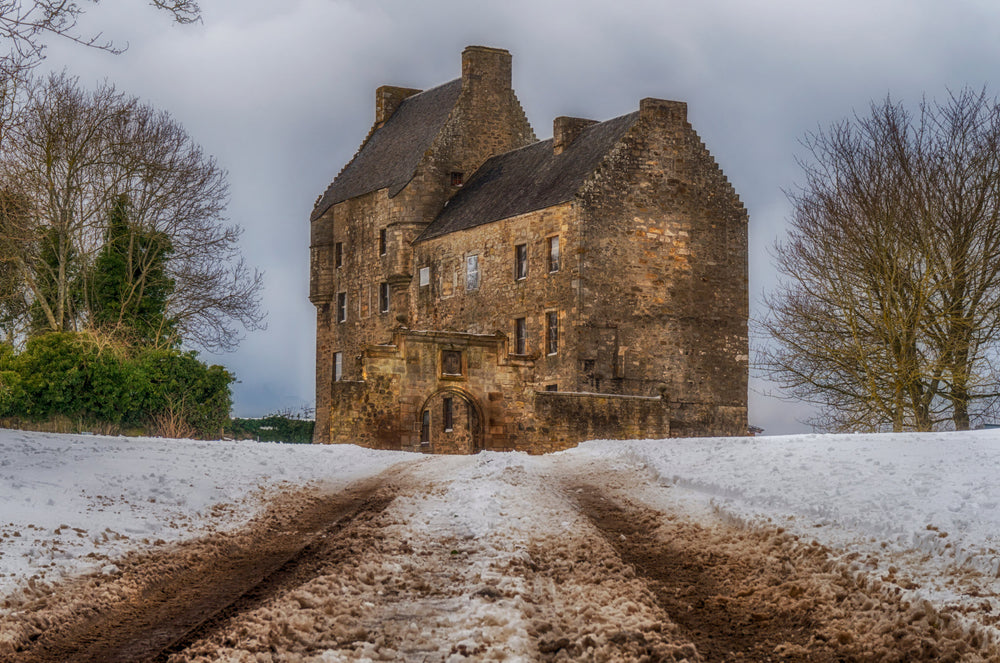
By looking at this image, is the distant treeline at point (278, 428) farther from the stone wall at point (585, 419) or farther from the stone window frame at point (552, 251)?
the stone wall at point (585, 419)

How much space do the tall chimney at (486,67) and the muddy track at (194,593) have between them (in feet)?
117

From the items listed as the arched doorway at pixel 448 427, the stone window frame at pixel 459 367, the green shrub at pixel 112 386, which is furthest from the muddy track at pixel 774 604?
the arched doorway at pixel 448 427

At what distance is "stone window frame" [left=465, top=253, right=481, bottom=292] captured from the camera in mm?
41750

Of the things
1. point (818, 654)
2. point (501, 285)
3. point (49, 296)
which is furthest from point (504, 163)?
point (818, 654)

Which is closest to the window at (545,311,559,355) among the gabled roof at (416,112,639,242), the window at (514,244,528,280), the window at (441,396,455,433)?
the window at (514,244,528,280)

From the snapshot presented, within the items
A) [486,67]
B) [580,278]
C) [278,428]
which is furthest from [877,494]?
[486,67]

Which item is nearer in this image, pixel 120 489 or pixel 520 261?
pixel 120 489

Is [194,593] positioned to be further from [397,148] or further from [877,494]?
[397,148]

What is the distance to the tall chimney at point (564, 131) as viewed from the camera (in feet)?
141

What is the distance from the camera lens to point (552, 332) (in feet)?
127

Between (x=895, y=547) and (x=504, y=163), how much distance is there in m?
36.7

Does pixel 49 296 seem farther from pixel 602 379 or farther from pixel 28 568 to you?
pixel 28 568

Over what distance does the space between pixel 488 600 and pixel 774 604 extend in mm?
2572

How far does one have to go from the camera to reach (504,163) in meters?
46.6
